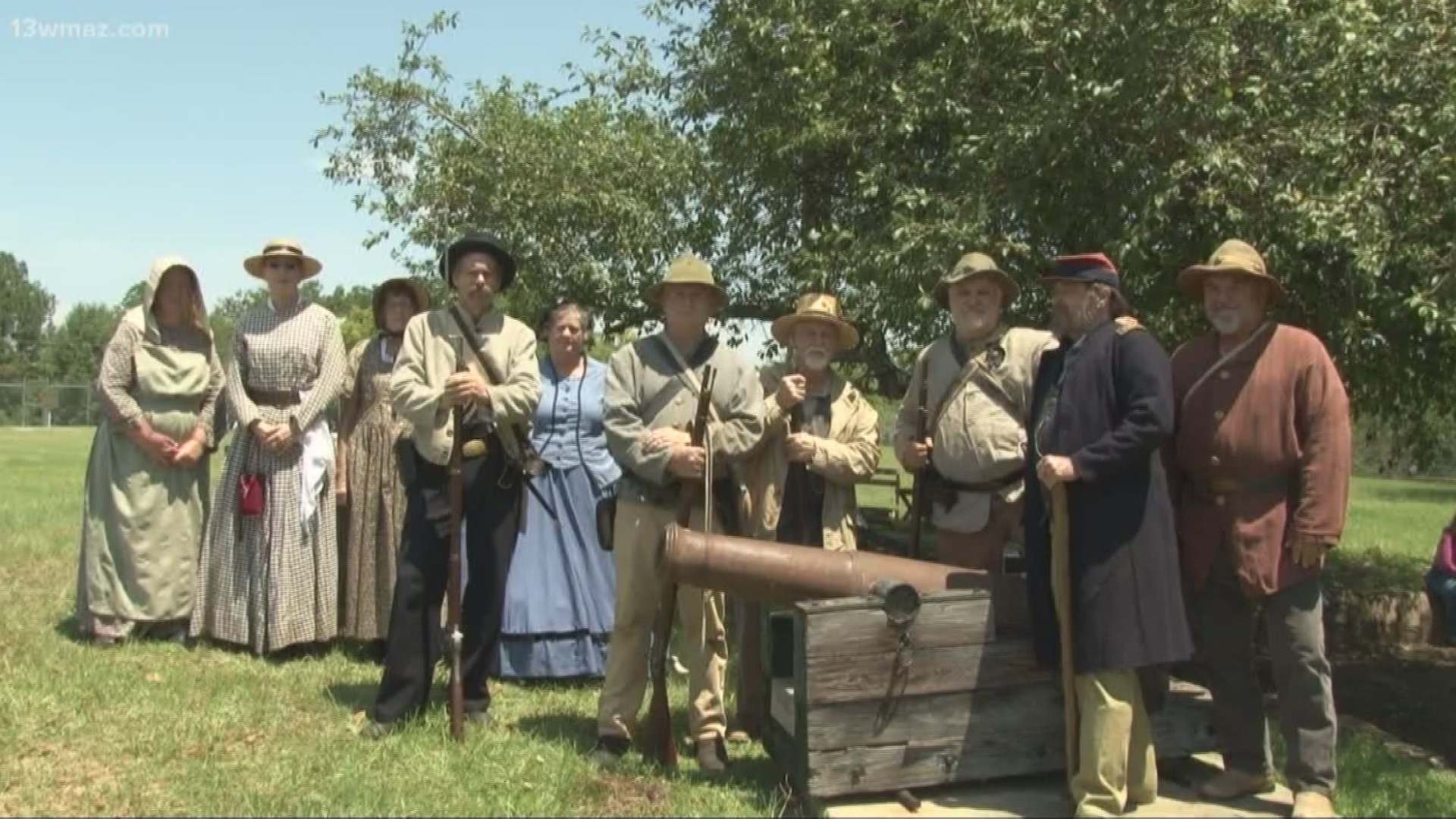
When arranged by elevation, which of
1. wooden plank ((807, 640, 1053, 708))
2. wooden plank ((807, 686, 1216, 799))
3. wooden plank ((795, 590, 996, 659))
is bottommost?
wooden plank ((807, 686, 1216, 799))

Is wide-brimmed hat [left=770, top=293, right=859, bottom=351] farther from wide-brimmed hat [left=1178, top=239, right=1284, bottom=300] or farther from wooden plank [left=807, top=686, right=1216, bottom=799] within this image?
wooden plank [left=807, top=686, right=1216, bottom=799]

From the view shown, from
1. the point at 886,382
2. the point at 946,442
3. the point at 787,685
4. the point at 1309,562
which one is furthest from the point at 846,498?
the point at 886,382

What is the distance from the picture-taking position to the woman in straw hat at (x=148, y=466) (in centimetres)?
698

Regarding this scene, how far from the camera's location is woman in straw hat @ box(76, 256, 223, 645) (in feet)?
22.9

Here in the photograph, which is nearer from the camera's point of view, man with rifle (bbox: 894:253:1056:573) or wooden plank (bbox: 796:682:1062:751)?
wooden plank (bbox: 796:682:1062:751)

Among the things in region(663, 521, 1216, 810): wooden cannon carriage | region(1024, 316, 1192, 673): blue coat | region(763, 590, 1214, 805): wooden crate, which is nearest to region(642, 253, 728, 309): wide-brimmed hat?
region(663, 521, 1216, 810): wooden cannon carriage

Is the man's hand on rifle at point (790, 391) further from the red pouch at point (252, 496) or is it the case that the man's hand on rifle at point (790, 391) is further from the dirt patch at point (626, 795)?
the red pouch at point (252, 496)

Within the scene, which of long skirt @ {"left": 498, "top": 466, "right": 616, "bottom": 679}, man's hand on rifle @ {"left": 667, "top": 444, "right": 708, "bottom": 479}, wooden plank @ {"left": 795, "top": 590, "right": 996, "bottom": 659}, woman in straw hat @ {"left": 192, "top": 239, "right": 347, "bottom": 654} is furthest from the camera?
woman in straw hat @ {"left": 192, "top": 239, "right": 347, "bottom": 654}

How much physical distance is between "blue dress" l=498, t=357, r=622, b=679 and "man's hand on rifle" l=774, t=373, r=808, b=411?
66.3 inches

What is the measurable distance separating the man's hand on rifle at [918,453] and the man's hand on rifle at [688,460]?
0.94 m

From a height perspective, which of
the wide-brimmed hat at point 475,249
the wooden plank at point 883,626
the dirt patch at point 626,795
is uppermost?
the wide-brimmed hat at point 475,249

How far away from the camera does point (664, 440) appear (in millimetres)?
4895

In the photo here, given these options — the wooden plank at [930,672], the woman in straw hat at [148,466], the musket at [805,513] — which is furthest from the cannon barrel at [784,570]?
the woman in straw hat at [148,466]

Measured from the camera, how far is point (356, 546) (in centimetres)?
718
